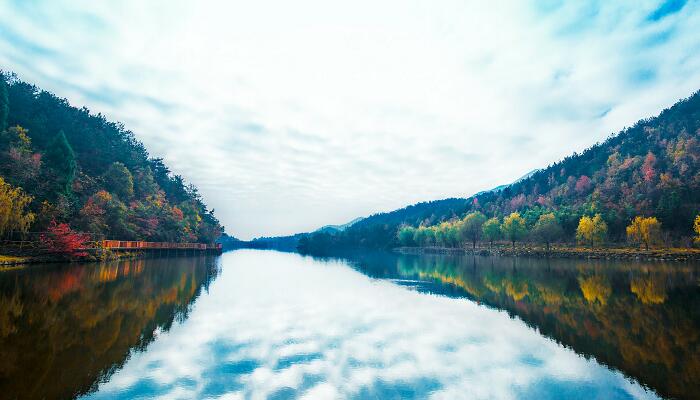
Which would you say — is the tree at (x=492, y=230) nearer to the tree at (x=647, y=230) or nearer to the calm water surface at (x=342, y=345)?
the tree at (x=647, y=230)

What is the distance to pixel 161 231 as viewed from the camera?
8494 cm

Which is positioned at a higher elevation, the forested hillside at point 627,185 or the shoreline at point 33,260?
the forested hillside at point 627,185

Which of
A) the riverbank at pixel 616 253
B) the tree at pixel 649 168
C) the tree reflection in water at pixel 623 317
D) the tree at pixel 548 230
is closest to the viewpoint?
the tree reflection in water at pixel 623 317

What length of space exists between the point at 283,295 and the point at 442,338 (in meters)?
15.5

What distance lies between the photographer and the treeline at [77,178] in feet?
160

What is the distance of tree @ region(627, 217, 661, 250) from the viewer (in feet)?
238

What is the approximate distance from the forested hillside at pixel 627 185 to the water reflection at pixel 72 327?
304 feet

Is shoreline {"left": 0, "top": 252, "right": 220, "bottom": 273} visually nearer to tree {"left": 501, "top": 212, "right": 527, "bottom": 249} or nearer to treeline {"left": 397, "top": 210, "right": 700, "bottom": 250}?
tree {"left": 501, "top": 212, "right": 527, "bottom": 249}

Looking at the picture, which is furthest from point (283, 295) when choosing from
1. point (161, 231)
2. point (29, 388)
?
point (161, 231)

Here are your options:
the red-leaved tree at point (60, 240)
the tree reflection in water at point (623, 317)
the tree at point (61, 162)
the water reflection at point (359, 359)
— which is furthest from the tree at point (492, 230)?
the tree at point (61, 162)

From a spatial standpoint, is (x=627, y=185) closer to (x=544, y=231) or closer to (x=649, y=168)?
(x=649, y=168)

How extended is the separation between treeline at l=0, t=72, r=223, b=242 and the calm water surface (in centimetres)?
2775

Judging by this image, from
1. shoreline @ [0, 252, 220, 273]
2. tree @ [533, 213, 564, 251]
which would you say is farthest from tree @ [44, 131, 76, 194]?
tree @ [533, 213, 564, 251]

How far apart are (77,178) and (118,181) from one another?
11.8 metres
